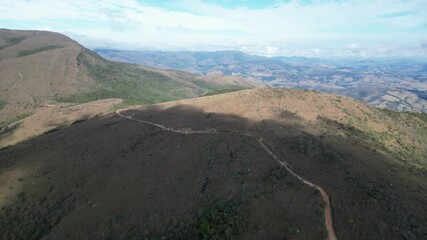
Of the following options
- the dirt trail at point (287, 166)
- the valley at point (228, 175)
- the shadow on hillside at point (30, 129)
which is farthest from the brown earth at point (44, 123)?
the dirt trail at point (287, 166)

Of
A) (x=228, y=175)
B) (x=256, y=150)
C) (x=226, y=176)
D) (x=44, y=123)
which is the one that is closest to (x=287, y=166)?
(x=256, y=150)

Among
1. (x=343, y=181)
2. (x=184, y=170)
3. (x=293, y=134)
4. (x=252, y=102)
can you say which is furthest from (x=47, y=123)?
(x=343, y=181)

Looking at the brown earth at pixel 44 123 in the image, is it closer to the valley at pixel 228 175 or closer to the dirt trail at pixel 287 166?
the valley at pixel 228 175

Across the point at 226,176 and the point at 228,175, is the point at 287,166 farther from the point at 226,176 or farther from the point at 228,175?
the point at 226,176

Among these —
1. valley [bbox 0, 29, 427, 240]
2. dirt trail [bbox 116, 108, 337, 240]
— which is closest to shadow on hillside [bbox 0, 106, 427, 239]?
valley [bbox 0, 29, 427, 240]

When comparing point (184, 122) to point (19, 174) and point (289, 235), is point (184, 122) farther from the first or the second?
point (289, 235)
